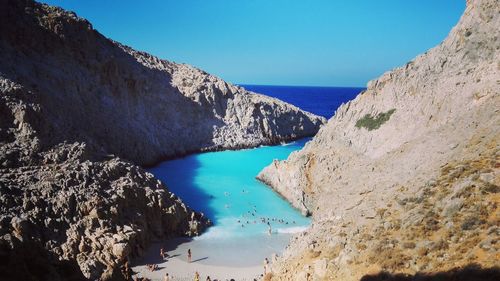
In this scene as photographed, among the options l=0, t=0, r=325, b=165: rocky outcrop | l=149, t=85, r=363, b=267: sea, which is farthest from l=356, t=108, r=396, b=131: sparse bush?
l=0, t=0, r=325, b=165: rocky outcrop

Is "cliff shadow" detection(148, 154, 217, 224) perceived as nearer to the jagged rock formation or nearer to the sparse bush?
the jagged rock formation

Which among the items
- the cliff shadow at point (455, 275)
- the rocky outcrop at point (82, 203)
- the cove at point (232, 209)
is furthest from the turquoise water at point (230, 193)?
the cliff shadow at point (455, 275)

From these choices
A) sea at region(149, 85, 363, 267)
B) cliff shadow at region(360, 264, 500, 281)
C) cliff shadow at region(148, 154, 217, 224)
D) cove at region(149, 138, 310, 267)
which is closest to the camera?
cliff shadow at region(360, 264, 500, 281)

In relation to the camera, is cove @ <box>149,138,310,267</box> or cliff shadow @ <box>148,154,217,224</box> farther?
cliff shadow @ <box>148,154,217,224</box>

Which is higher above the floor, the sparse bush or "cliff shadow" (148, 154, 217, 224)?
the sparse bush

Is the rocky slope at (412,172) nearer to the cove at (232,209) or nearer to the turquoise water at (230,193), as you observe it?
the turquoise water at (230,193)

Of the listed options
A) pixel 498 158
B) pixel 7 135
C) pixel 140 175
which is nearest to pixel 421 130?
pixel 498 158

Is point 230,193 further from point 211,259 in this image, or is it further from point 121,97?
point 121,97

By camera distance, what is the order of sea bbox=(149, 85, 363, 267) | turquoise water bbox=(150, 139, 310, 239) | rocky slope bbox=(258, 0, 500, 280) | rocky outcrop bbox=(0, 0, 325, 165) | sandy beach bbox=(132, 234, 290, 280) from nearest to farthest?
rocky slope bbox=(258, 0, 500, 280) → sandy beach bbox=(132, 234, 290, 280) → sea bbox=(149, 85, 363, 267) → turquoise water bbox=(150, 139, 310, 239) → rocky outcrop bbox=(0, 0, 325, 165)
